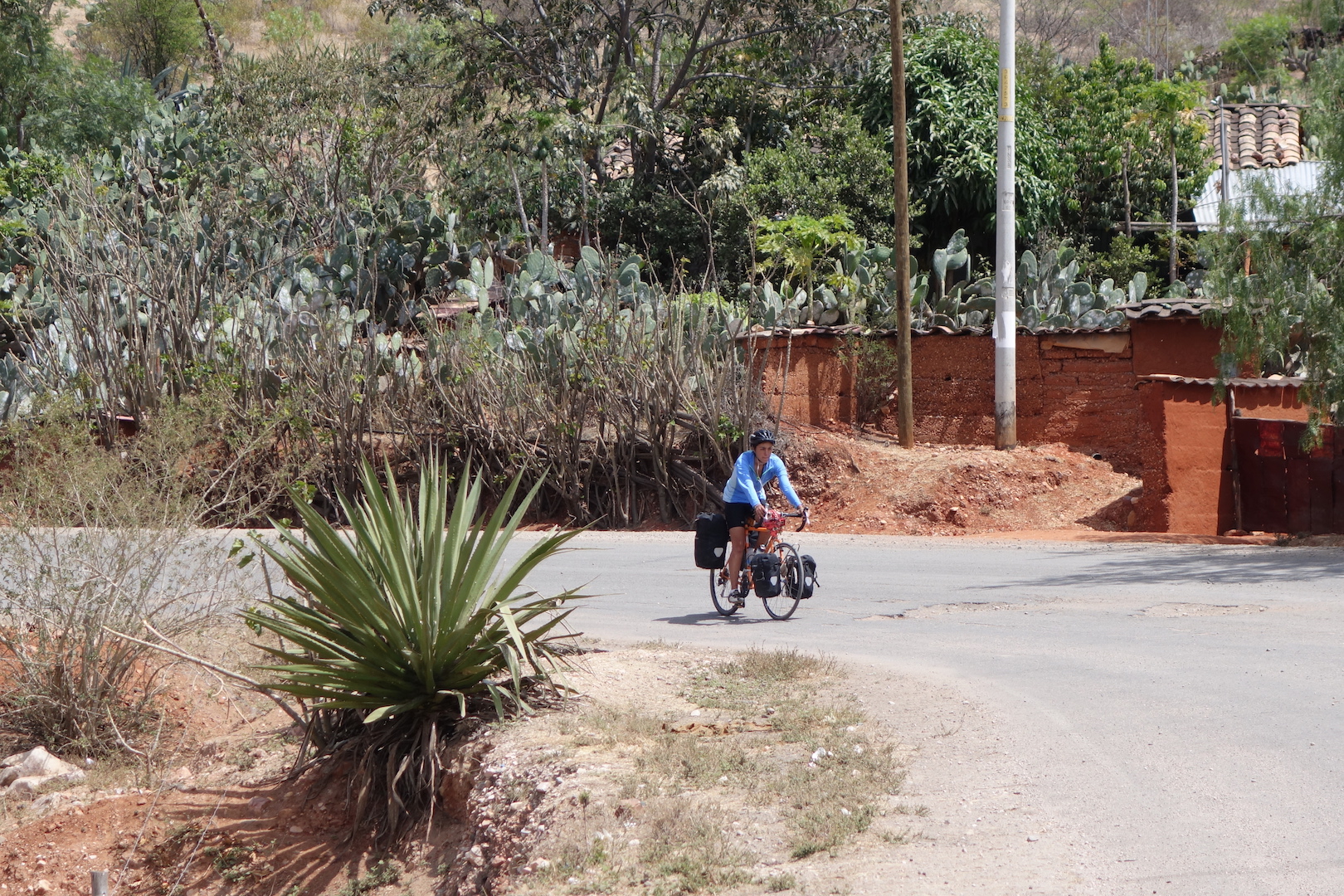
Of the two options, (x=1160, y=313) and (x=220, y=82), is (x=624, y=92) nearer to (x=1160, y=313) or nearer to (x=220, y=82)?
(x=220, y=82)

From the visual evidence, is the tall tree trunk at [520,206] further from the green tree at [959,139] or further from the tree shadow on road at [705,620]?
the tree shadow on road at [705,620]

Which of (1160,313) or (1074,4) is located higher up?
(1074,4)

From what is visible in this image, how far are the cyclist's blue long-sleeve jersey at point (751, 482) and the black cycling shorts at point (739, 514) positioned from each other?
1.3 inches

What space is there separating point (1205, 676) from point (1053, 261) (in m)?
14.3

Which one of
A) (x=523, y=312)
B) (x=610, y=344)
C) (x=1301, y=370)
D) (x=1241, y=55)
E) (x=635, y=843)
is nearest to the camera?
(x=635, y=843)

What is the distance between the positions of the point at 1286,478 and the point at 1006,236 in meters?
5.26

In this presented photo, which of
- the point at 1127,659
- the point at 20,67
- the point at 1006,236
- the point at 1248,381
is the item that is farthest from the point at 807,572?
the point at 20,67

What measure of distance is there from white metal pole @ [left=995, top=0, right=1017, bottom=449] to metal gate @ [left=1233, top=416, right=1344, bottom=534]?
3545mm

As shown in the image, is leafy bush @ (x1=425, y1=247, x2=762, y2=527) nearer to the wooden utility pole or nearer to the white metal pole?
the wooden utility pole

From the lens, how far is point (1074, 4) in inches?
2156

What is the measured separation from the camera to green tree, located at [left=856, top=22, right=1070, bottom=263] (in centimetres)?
2544

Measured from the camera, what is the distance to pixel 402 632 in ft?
22.6

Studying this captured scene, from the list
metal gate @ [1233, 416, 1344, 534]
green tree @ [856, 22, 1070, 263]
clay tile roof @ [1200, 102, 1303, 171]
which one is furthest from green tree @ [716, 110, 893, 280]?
metal gate @ [1233, 416, 1344, 534]

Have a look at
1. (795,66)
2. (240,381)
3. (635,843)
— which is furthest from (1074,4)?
(635,843)
